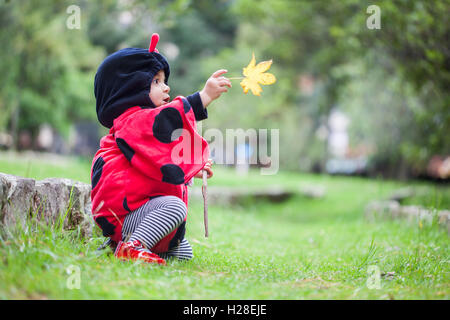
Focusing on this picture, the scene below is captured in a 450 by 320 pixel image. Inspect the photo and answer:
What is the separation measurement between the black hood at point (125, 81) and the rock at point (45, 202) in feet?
1.85

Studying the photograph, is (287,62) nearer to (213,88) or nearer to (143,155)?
(213,88)

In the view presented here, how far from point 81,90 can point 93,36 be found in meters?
3.66

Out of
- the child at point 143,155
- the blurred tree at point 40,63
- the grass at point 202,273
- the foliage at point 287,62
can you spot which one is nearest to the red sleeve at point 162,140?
the child at point 143,155

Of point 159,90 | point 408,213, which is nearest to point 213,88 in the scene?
point 159,90

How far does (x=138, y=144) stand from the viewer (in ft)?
8.14

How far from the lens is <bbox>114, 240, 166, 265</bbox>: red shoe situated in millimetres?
2434

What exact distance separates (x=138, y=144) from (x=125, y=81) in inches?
16.7

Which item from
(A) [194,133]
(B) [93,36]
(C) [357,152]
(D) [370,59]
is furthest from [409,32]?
(C) [357,152]

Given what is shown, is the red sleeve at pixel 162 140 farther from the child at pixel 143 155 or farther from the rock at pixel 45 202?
the rock at pixel 45 202

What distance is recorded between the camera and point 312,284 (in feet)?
7.91

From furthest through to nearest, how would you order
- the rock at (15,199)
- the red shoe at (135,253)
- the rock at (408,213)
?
the rock at (408,213)
the red shoe at (135,253)
the rock at (15,199)

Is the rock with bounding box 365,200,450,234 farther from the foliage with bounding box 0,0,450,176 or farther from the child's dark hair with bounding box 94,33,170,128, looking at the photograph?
the child's dark hair with bounding box 94,33,170,128

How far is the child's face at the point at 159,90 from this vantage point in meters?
2.70
